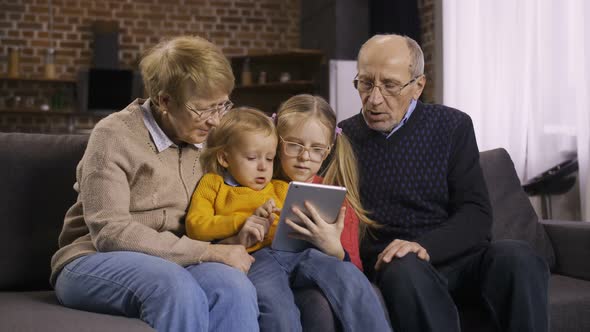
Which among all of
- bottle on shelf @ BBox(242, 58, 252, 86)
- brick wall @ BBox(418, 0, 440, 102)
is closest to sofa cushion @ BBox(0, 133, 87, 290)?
brick wall @ BBox(418, 0, 440, 102)

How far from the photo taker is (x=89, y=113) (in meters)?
6.92

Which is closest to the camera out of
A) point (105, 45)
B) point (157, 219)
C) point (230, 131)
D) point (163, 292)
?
point (163, 292)

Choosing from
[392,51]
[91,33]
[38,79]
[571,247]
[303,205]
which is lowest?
[571,247]

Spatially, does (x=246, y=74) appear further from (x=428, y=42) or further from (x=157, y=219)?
(x=157, y=219)

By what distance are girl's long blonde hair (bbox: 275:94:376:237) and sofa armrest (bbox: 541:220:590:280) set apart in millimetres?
746

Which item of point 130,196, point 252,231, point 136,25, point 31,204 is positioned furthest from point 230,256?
point 136,25

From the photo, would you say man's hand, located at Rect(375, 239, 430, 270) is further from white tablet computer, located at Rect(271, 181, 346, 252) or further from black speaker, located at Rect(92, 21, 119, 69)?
black speaker, located at Rect(92, 21, 119, 69)

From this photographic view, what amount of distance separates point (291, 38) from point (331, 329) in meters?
6.34

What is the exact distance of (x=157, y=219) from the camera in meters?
1.78

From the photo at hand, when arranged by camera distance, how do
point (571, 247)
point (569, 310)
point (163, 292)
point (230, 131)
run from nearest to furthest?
point (163, 292), point (230, 131), point (569, 310), point (571, 247)

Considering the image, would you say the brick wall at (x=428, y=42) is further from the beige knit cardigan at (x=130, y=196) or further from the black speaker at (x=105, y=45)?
the beige knit cardigan at (x=130, y=196)

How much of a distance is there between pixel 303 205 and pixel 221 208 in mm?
226

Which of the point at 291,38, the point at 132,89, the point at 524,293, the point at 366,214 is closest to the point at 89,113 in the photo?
the point at 132,89

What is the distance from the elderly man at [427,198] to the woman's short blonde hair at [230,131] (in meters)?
0.39
